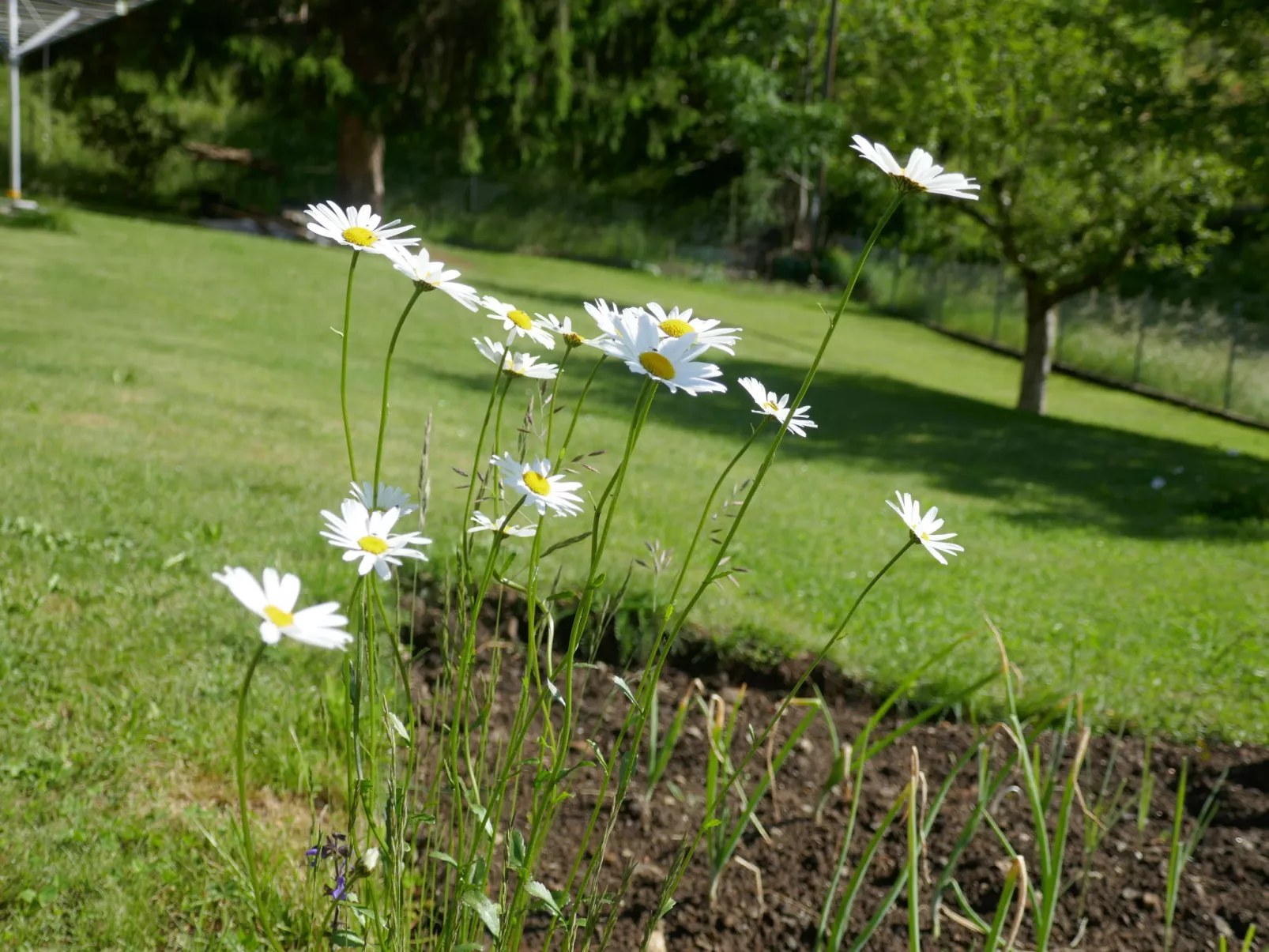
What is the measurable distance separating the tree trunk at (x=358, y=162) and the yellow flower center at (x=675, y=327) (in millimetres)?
21893

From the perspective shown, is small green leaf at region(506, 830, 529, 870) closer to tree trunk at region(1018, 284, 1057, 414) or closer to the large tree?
the large tree

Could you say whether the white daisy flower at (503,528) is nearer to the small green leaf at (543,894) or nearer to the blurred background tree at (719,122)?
the small green leaf at (543,894)

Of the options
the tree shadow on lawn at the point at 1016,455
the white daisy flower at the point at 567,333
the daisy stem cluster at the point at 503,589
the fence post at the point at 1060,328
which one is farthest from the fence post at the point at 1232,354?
the white daisy flower at the point at 567,333

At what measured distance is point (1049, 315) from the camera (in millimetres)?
13570

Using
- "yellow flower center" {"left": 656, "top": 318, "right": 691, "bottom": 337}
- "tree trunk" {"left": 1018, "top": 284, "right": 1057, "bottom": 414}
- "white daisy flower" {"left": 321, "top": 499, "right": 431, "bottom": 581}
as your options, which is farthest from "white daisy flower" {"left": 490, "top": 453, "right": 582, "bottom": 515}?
"tree trunk" {"left": 1018, "top": 284, "right": 1057, "bottom": 414}

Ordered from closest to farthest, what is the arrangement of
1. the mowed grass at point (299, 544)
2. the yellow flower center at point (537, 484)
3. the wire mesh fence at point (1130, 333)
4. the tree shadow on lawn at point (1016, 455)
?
the yellow flower center at point (537, 484)
the mowed grass at point (299, 544)
the tree shadow on lawn at point (1016, 455)
the wire mesh fence at point (1130, 333)

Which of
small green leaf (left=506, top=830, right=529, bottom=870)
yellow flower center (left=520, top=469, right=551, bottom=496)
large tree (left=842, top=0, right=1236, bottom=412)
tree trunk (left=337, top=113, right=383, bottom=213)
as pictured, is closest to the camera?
yellow flower center (left=520, top=469, right=551, bottom=496)

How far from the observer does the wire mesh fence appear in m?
15.7

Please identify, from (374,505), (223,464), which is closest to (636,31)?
(223,464)

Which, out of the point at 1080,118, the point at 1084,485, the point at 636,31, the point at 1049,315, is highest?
the point at 636,31

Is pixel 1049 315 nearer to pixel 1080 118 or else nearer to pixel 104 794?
pixel 1080 118

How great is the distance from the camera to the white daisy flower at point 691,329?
→ 1.32m

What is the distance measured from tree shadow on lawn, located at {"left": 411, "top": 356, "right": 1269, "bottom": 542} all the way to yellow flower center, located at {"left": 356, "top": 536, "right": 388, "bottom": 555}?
20.6 ft

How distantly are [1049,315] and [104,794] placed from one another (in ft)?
41.7
